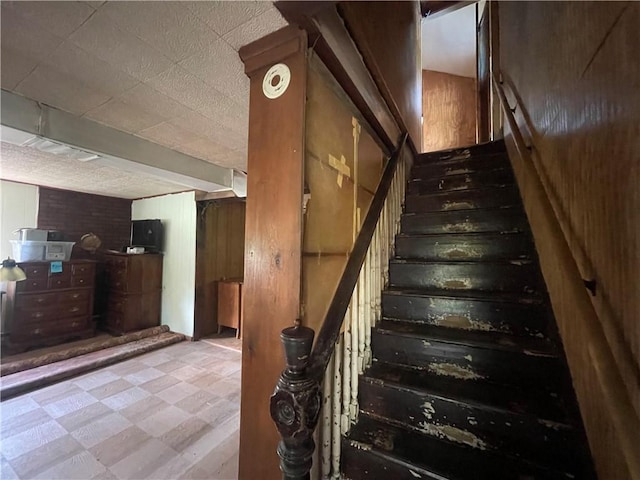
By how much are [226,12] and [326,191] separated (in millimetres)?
854

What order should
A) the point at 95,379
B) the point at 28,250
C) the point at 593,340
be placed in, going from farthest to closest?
1. the point at 28,250
2. the point at 95,379
3. the point at 593,340

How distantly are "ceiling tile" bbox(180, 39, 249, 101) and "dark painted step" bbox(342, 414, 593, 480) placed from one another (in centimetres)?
187

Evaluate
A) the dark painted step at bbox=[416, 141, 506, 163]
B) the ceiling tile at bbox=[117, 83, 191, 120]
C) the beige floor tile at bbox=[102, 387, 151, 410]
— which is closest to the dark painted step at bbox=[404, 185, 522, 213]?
the dark painted step at bbox=[416, 141, 506, 163]

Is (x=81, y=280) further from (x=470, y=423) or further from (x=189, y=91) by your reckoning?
(x=470, y=423)

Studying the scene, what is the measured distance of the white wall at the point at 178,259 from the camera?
4.43 meters

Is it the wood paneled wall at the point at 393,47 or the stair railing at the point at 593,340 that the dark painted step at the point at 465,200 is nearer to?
the stair railing at the point at 593,340

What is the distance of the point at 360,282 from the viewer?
Result: 1.38 meters

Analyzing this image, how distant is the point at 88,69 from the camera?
1.39m

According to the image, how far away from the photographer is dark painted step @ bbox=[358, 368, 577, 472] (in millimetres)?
979

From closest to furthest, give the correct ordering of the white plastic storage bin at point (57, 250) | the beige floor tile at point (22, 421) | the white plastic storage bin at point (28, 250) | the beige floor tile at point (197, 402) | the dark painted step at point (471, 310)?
the dark painted step at point (471, 310) → the beige floor tile at point (22, 421) → the beige floor tile at point (197, 402) → the white plastic storage bin at point (28, 250) → the white plastic storage bin at point (57, 250)

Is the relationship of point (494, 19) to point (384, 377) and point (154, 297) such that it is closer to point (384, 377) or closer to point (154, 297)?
point (384, 377)

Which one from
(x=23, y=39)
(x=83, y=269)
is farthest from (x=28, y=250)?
(x=23, y=39)

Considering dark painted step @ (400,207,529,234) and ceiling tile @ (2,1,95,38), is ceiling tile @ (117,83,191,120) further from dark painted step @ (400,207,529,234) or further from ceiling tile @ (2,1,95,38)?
dark painted step @ (400,207,529,234)

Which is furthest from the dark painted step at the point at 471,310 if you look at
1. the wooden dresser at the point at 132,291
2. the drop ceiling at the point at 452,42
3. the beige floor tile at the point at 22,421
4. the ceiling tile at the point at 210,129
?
the drop ceiling at the point at 452,42
